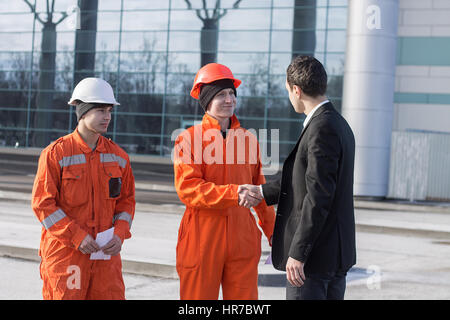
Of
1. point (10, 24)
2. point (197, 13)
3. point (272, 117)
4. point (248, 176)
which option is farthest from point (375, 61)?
point (10, 24)

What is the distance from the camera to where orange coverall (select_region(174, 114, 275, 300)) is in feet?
16.1

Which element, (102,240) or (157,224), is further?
(157,224)

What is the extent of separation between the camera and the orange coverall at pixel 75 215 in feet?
15.6

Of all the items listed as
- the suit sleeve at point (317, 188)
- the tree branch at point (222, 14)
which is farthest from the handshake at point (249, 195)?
the tree branch at point (222, 14)

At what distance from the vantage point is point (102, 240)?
191 inches

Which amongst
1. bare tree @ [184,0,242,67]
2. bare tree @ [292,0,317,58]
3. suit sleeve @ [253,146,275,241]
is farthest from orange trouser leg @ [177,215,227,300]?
bare tree @ [184,0,242,67]

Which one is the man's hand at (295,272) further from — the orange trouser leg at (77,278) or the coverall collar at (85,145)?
the coverall collar at (85,145)

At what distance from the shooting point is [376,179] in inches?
996

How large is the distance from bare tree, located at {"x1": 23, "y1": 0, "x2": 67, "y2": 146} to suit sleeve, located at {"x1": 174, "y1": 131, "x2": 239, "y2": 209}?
135 feet

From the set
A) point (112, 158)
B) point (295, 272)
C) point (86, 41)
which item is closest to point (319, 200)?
point (295, 272)

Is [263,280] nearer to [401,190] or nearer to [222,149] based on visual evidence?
[222,149]

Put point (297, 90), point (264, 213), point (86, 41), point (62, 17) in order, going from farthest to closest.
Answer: point (62, 17) → point (86, 41) → point (264, 213) → point (297, 90)

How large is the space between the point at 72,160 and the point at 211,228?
984 mm

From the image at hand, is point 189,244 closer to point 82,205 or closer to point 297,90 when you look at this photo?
point 82,205
